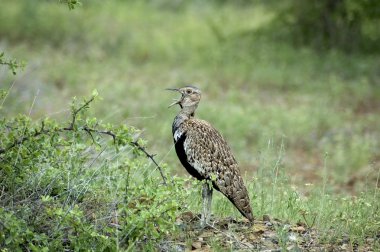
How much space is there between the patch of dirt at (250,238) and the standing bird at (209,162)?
0.14 metres

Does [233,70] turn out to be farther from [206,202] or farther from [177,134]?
[206,202]

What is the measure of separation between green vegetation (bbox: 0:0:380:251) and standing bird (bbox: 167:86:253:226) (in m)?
0.24

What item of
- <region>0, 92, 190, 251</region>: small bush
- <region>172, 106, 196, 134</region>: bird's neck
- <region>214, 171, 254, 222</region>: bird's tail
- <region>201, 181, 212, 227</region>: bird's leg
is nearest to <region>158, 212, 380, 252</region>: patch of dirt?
<region>201, 181, 212, 227</region>: bird's leg

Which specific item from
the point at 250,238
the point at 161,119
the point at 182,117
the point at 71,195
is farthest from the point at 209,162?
the point at 161,119

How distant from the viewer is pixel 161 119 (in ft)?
42.3

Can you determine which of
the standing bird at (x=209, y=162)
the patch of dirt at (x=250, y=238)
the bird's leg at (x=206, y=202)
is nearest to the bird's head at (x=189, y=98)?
the standing bird at (x=209, y=162)

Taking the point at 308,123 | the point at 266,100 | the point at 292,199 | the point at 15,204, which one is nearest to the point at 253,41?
the point at 266,100

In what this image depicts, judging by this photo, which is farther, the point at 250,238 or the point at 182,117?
the point at 182,117

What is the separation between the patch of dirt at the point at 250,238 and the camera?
19.5ft

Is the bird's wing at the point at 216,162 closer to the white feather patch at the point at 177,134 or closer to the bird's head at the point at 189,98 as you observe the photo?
the white feather patch at the point at 177,134

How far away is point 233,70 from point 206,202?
1077cm

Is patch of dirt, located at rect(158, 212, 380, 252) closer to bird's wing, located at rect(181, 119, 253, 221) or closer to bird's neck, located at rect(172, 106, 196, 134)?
bird's wing, located at rect(181, 119, 253, 221)

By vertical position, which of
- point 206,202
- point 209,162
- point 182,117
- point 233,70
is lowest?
point 206,202

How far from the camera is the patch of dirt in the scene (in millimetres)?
5945
